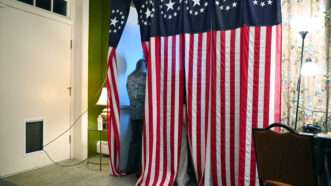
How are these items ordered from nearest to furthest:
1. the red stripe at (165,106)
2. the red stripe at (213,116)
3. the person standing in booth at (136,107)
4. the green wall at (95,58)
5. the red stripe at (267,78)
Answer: the red stripe at (267,78) → the red stripe at (213,116) → the red stripe at (165,106) → the person standing in booth at (136,107) → the green wall at (95,58)

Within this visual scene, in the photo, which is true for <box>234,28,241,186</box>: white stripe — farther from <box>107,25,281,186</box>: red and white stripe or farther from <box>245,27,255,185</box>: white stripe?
<box>245,27,255,185</box>: white stripe

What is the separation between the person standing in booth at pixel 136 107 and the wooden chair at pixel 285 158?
1760 millimetres

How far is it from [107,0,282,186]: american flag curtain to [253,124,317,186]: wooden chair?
0.69 metres

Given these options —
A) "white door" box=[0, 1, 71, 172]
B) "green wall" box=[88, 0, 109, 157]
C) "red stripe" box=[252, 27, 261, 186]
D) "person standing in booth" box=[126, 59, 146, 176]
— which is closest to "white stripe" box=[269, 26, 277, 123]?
"red stripe" box=[252, 27, 261, 186]

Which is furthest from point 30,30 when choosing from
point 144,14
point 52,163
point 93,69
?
point 52,163

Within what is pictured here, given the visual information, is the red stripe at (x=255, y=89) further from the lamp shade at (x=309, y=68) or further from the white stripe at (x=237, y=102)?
the lamp shade at (x=309, y=68)

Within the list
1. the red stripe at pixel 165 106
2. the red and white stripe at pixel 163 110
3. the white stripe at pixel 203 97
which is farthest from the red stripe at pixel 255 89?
the red stripe at pixel 165 106

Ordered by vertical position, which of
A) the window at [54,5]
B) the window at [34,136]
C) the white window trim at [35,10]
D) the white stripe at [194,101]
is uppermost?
the window at [54,5]

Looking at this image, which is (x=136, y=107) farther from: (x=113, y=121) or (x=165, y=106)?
(x=165, y=106)

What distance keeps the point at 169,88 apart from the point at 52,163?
2.23m

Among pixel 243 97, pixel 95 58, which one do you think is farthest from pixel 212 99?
pixel 95 58

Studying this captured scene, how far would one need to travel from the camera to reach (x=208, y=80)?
2674 mm

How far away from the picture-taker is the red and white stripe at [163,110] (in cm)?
282

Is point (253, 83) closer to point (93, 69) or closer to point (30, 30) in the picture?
point (93, 69)
